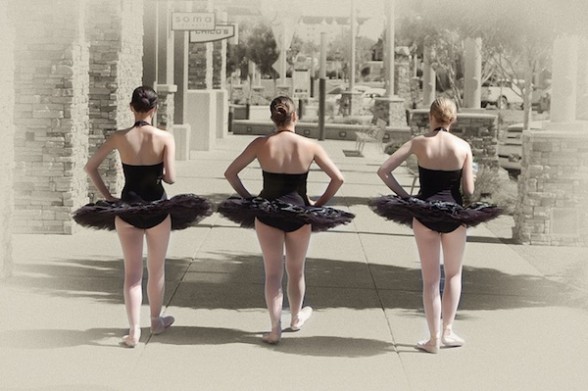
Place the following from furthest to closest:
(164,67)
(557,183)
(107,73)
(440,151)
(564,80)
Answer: (164,67) → (107,73) → (564,80) → (557,183) → (440,151)

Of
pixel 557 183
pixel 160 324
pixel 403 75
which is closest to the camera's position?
pixel 160 324

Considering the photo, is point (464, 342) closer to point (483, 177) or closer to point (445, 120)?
point (445, 120)

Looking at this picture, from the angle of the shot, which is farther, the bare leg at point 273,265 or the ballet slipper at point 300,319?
the ballet slipper at point 300,319

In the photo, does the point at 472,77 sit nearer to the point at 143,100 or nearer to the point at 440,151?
the point at 440,151

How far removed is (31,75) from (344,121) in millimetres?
34071

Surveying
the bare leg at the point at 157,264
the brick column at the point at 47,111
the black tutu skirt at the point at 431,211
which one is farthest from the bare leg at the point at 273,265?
the brick column at the point at 47,111

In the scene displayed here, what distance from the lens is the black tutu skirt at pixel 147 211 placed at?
26.9 ft

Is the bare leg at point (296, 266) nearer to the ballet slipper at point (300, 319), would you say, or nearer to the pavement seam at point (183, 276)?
the ballet slipper at point (300, 319)

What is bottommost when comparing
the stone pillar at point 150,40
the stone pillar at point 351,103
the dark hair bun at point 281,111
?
the stone pillar at point 351,103

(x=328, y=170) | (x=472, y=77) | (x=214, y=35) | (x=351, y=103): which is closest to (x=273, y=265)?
(x=328, y=170)

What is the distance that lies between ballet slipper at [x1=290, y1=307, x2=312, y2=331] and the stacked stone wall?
21.7 ft

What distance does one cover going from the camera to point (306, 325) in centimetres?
934

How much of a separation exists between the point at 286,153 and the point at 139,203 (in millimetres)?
1136

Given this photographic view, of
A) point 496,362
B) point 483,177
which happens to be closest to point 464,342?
point 496,362
